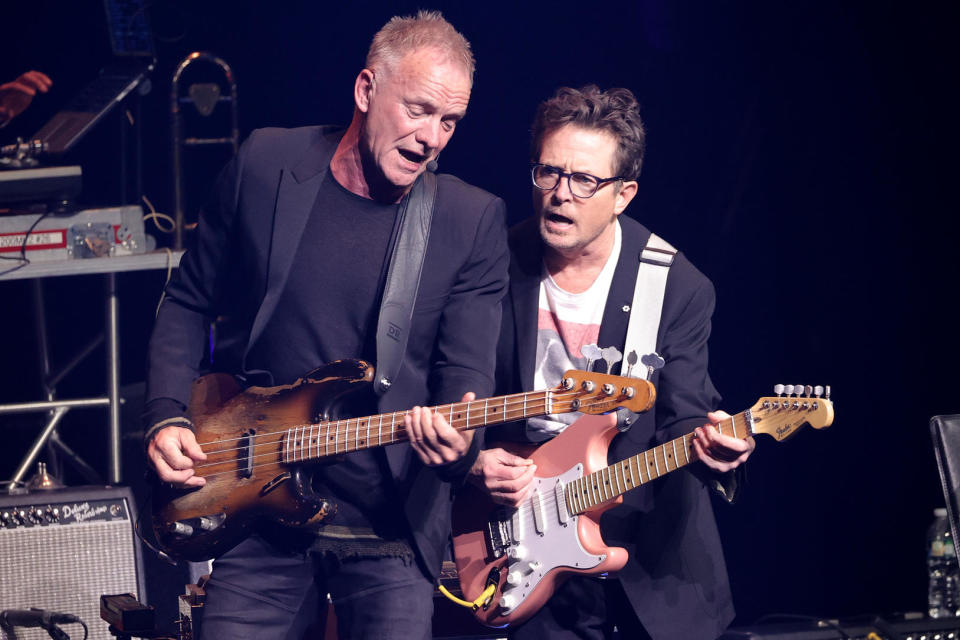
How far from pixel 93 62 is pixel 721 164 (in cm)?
316

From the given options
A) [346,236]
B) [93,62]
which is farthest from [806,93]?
[93,62]

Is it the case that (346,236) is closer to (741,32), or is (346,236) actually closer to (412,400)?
(412,400)

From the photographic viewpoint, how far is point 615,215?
3.41 meters

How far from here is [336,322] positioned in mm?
2939

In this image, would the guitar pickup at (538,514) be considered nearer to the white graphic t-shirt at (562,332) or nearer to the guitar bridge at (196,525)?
the white graphic t-shirt at (562,332)

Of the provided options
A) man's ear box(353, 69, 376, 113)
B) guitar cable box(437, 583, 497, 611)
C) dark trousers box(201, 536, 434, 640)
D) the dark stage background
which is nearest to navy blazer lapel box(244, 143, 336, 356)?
man's ear box(353, 69, 376, 113)

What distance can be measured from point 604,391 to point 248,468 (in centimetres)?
102

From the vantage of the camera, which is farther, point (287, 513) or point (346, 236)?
point (346, 236)

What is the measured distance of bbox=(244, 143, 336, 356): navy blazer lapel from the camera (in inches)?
Result: 114

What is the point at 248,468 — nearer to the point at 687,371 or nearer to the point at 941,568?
the point at 687,371

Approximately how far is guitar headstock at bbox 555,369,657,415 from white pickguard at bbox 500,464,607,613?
0.38 m

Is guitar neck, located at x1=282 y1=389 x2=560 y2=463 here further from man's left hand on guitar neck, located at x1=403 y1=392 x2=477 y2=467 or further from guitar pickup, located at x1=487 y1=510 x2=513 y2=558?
guitar pickup, located at x1=487 y1=510 x2=513 y2=558

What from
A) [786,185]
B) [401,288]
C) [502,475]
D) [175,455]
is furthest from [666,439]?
[786,185]

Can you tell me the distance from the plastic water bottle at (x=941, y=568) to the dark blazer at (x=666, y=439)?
5.26 feet
